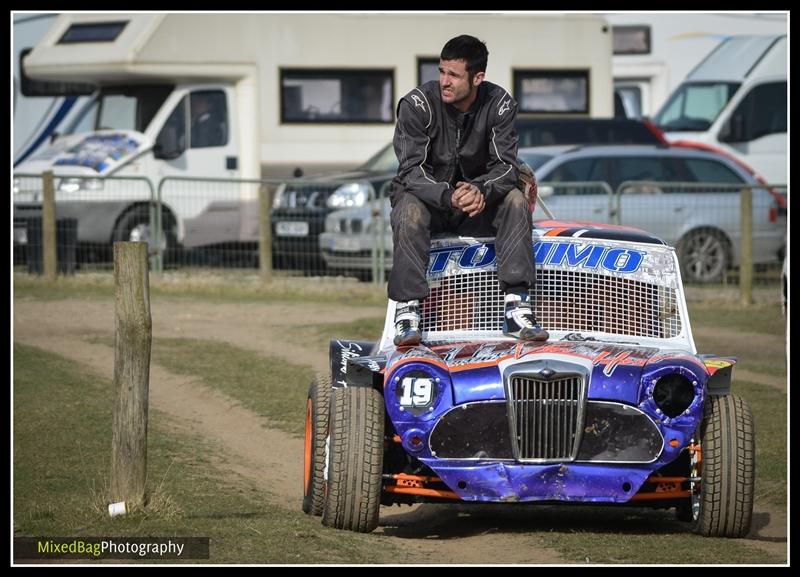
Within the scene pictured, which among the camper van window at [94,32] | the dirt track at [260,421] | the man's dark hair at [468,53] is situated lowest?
the dirt track at [260,421]

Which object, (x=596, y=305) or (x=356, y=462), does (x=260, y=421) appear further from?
(x=356, y=462)

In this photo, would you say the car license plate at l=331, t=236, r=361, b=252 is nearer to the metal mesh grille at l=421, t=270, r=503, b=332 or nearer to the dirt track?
the dirt track

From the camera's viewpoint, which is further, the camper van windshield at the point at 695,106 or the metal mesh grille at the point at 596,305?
the camper van windshield at the point at 695,106

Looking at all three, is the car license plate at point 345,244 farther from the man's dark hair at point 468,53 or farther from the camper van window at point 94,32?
the man's dark hair at point 468,53

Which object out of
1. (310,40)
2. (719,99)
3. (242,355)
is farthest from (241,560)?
(719,99)

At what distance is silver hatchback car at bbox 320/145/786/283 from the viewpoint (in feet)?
61.3

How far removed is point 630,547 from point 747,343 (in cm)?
866

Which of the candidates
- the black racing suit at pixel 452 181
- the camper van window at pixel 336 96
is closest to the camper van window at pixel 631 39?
the camper van window at pixel 336 96

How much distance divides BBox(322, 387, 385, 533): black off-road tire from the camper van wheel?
1244 centimetres

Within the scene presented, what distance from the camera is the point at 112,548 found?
22.4 ft

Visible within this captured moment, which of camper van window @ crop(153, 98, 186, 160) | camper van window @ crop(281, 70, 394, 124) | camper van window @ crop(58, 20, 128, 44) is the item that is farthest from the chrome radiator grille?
camper van window @ crop(58, 20, 128, 44)

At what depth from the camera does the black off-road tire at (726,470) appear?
23.8 feet

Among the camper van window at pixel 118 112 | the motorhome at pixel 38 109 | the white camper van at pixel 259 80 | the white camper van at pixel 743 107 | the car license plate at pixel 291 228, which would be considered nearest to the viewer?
the car license plate at pixel 291 228

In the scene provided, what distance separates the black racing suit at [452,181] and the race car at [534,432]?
1.39ft
